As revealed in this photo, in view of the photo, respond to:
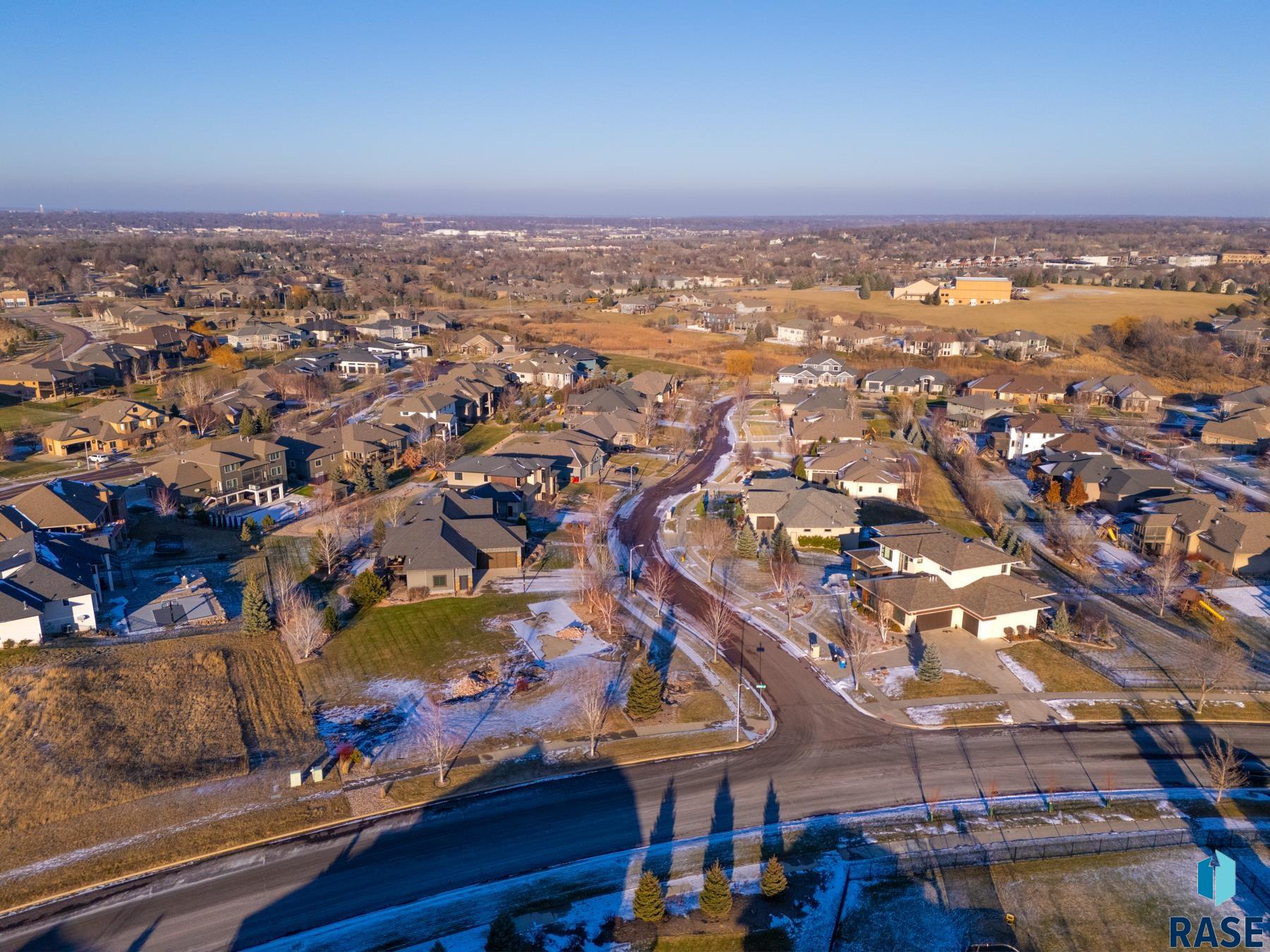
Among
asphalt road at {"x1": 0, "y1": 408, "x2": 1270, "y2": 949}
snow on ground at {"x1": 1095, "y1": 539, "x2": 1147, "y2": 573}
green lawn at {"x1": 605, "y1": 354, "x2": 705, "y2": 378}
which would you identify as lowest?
asphalt road at {"x1": 0, "y1": 408, "x2": 1270, "y2": 949}

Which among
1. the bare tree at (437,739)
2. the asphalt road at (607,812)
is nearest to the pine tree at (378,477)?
the bare tree at (437,739)

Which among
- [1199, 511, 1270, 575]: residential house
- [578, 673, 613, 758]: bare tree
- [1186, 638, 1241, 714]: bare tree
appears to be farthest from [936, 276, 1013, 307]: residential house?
[578, 673, 613, 758]: bare tree

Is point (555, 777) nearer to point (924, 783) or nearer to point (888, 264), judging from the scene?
point (924, 783)

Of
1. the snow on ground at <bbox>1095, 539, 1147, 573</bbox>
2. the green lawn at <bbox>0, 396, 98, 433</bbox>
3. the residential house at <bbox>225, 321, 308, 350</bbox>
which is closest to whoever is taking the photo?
the snow on ground at <bbox>1095, 539, 1147, 573</bbox>

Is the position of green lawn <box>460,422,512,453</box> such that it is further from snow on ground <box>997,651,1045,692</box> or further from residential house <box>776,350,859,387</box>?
snow on ground <box>997,651,1045,692</box>

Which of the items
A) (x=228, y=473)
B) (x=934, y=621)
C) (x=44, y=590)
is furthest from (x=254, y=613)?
(x=934, y=621)

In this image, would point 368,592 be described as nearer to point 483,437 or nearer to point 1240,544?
point 483,437

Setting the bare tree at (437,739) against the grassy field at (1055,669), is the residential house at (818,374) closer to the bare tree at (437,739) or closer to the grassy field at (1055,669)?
the grassy field at (1055,669)
